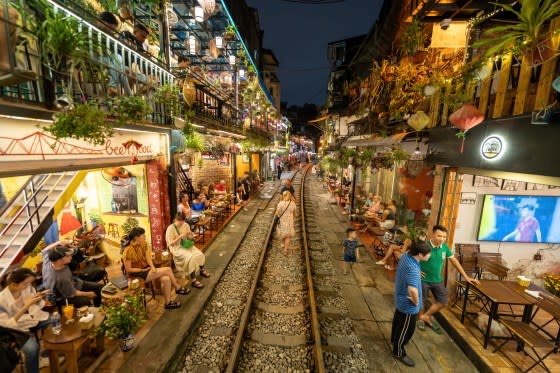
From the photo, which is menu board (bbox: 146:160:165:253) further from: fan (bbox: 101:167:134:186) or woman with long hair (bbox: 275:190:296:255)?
woman with long hair (bbox: 275:190:296:255)

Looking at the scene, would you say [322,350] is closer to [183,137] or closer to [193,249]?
[193,249]

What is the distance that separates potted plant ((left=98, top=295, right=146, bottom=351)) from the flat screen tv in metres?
8.60

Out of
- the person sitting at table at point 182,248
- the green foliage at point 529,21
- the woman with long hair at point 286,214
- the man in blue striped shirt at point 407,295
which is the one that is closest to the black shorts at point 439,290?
the man in blue striped shirt at point 407,295

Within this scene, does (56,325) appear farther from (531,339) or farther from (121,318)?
(531,339)

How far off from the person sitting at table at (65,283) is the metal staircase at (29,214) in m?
2.18

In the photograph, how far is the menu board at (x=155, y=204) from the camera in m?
7.46

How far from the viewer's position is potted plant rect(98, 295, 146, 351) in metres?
4.29

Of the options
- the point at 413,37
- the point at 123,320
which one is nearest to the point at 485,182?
the point at 413,37

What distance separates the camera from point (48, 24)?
11.6 feet

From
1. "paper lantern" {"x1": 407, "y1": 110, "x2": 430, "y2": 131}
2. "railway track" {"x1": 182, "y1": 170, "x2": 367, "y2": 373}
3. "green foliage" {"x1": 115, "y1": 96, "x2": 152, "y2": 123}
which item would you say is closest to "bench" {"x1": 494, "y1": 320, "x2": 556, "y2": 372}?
"railway track" {"x1": 182, "y1": 170, "x2": 367, "y2": 373}

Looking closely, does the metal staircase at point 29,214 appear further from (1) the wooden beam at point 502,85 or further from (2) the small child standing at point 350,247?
(1) the wooden beam at point 502,85

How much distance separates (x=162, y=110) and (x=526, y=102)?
8.39 metres

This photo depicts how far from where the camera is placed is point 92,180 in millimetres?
8508

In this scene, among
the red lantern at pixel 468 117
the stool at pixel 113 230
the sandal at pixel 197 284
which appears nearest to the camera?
the red lantern at pixel 468 117
